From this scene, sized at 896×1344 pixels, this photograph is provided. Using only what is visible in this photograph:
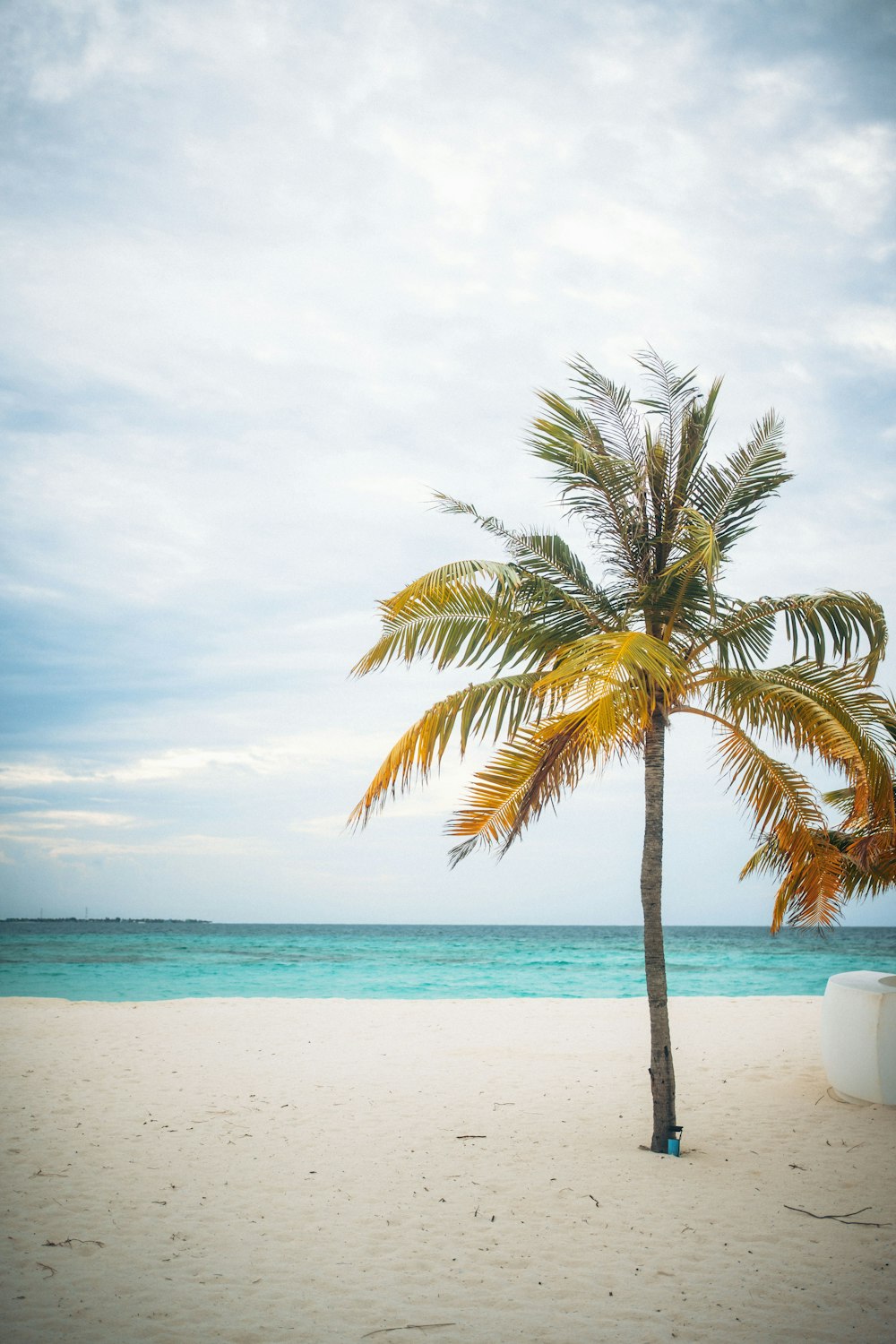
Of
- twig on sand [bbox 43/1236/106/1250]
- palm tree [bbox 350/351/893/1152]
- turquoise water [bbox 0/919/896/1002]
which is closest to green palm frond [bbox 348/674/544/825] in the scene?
palm tree [bbox 350/351/893/1152]

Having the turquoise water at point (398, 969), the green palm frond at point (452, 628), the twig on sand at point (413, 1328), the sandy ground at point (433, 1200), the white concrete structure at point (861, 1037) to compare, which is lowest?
the turquoise water at point (398, 969)

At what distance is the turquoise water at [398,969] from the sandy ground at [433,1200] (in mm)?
9276

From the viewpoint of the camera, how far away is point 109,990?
22016mm

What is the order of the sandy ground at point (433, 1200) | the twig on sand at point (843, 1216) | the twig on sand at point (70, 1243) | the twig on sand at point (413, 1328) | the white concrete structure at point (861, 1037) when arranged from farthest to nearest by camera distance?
the white concrete structure at point (861, 1037)
the twig on sand at point (843, 1216)
the twig on sand at point (70, 1243)
the sandy ground at point (433, 1200)
the twig on sand at point (413, 1328)

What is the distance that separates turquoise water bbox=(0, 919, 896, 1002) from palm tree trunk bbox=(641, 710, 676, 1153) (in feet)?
34.7

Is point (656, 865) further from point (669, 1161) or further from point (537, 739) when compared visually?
point (669, 1161)

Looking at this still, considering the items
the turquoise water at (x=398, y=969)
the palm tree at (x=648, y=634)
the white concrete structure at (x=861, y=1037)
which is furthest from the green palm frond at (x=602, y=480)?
the turquoise water at (x=398, y=969)

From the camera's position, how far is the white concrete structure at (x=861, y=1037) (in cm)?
698

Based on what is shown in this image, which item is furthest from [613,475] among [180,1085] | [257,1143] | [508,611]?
[180,1085]

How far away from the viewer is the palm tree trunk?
6.17 m

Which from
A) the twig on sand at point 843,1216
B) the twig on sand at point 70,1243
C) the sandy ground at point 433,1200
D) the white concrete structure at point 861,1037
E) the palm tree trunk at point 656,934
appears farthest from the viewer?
the white concrete structure at point 861,1037

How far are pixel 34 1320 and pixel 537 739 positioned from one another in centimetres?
416

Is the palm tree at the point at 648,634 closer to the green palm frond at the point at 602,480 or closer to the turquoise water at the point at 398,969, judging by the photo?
the green palm frond at the point at 602,480

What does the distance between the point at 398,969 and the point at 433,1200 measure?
2766 centimetres
